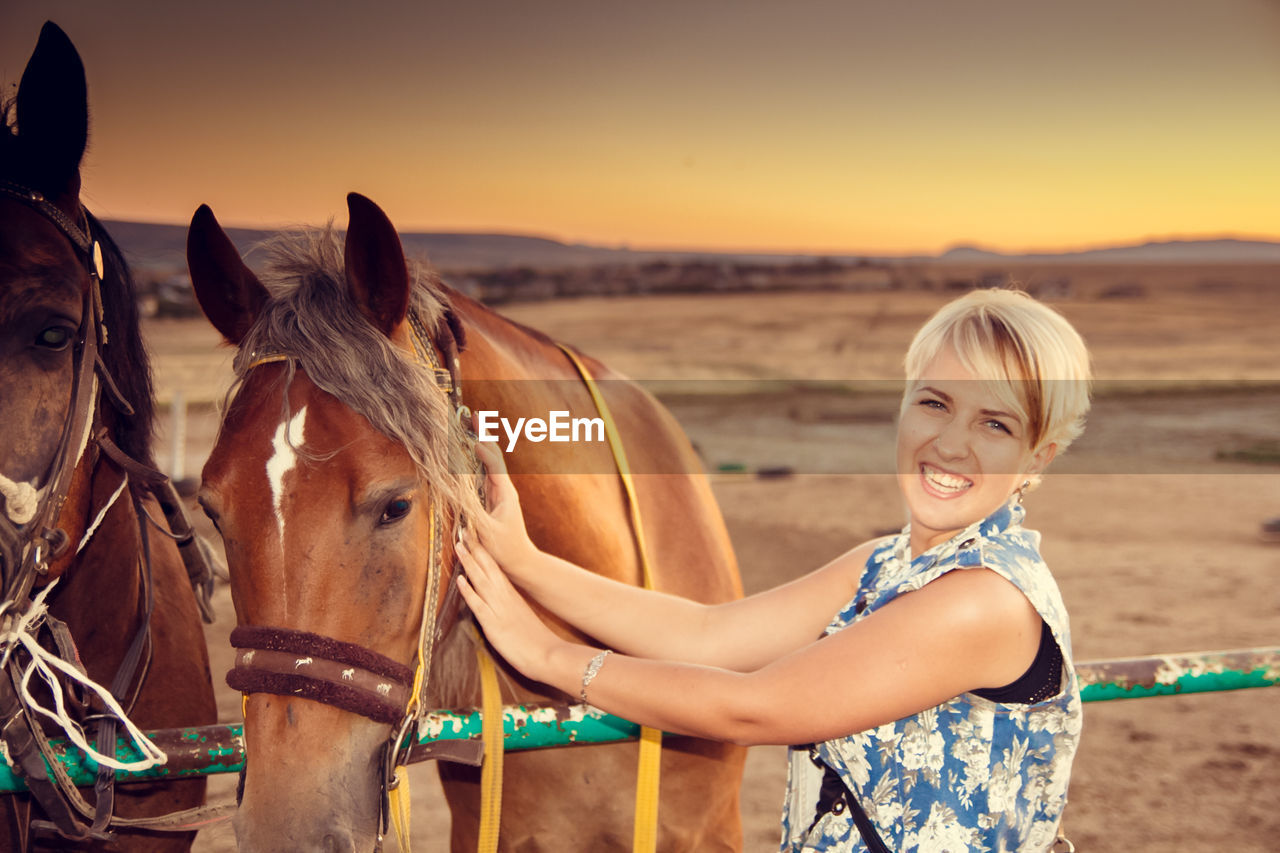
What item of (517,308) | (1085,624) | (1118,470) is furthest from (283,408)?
(517,308)

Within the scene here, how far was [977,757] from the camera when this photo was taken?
1.41 meters

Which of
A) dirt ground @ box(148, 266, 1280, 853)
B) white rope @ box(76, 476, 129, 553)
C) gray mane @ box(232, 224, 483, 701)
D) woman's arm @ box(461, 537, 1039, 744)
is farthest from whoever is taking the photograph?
dirt ground @ box(148, 266, 1280, 853)

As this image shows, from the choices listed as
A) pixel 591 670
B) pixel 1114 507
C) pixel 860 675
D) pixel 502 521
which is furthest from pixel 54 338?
pixel 1114 507

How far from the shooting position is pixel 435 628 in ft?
5.30

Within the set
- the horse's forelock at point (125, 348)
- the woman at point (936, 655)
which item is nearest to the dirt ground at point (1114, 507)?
the horse's forelock at point (125, 348)

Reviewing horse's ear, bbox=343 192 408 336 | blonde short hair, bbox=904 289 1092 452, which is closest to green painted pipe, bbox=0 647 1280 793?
blonde short hair, bbox=904 289 1092 452

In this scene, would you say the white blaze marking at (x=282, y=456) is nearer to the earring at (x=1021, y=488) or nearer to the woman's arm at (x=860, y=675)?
the woman's arm at (x=860, y=675)

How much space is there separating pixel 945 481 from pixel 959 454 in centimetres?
6

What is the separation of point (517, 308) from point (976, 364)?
49553 mm

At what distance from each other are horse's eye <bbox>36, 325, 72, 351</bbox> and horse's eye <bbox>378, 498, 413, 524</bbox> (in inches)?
36.4

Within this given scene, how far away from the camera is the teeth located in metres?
1.55

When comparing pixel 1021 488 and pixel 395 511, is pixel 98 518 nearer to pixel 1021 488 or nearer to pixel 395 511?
pixel 395 511

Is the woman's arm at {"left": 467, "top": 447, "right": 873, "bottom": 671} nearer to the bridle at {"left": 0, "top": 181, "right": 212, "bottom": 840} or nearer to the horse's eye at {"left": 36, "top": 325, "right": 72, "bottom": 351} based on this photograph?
the bridle at {"left": 0, "top": 181, "right": 212, "bottom": 840}

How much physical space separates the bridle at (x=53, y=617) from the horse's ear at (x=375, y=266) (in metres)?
0.75
